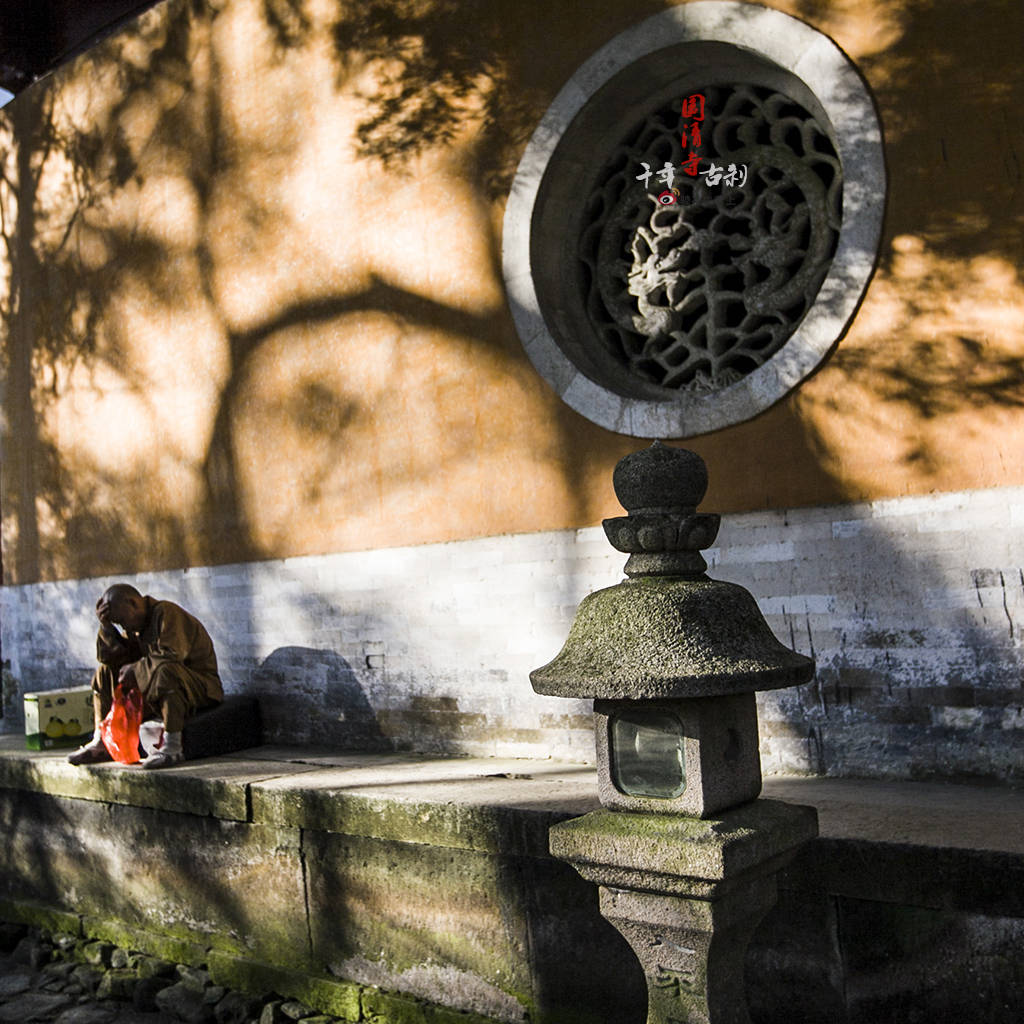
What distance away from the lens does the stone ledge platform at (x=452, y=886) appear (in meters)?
3.27

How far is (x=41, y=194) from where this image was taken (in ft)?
28.4

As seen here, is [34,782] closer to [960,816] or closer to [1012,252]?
[960,816]

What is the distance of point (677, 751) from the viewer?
2686 millimetres

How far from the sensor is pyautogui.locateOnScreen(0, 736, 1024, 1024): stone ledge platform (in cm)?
327

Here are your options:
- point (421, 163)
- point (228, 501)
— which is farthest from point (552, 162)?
point (228, 501)

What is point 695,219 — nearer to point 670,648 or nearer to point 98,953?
point 670,648

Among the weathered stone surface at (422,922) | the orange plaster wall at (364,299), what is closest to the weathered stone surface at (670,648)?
the weathered stone surface at (422,922)

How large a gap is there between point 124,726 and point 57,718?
1.19 metres

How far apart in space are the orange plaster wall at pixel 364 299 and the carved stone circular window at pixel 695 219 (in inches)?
5.4

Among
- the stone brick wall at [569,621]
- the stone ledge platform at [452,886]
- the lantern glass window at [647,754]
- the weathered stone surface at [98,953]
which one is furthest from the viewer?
the weathered stone surface at [98,953]

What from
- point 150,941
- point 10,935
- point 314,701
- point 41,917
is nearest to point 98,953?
point 150,941

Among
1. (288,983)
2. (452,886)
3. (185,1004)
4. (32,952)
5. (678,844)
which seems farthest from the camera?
(32,952)

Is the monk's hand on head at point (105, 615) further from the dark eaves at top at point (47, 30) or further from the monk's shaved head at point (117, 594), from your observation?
the dark eaves at top at point (47, 30)

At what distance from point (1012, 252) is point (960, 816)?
224cm
